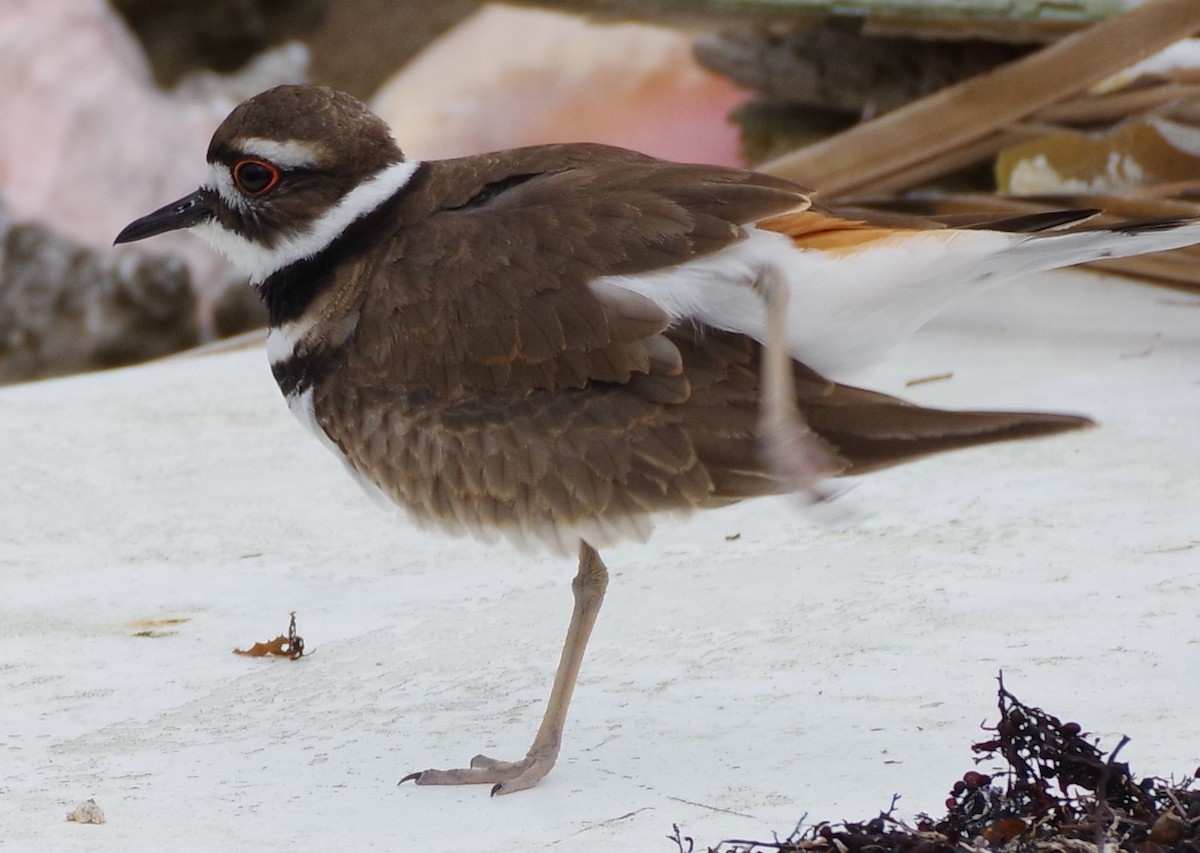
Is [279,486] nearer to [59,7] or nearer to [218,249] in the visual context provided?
[218,249]

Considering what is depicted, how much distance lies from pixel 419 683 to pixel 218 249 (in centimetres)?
95

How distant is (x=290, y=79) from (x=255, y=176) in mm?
6836

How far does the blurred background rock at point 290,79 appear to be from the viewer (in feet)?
23.8

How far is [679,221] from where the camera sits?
9.66 ft

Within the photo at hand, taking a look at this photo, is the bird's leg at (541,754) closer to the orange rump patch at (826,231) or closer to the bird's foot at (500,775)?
the bird's foot at (500,775)

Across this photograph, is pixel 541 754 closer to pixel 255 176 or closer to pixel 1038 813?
pixel 1038 813

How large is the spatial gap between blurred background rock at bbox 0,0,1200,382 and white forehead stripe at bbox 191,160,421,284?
12.6 feet

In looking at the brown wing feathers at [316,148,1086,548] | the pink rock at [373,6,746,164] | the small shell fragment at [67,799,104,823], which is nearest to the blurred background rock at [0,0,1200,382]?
the pink rock at [373,6,746,164]

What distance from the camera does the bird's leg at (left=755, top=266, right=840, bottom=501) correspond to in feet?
9.12

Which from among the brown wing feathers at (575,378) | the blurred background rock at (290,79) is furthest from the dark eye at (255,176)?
the blurred background rock at (290,79)

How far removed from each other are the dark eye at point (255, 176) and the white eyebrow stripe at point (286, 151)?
21mm

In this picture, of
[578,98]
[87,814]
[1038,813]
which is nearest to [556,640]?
[87,814]

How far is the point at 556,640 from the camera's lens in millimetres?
3637

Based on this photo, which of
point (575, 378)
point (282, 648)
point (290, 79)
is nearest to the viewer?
point (575, 378)
